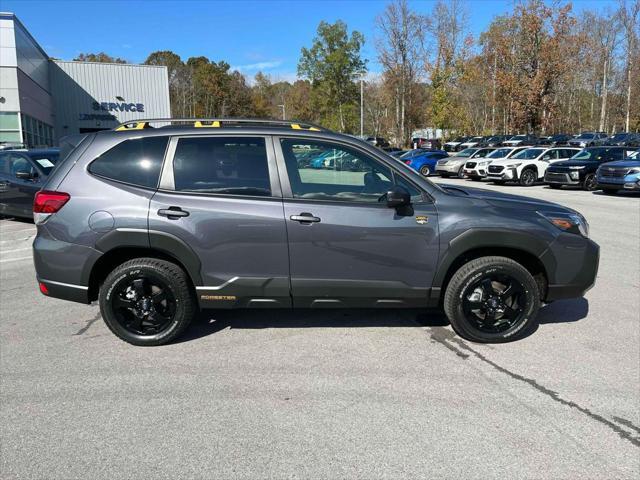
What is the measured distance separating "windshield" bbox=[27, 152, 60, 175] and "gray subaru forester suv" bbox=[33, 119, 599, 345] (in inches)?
286

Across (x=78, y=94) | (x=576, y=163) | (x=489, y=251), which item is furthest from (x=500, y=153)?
(x=78, y=94)

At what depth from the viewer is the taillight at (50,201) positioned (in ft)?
13.4

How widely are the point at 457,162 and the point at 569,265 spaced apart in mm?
24191

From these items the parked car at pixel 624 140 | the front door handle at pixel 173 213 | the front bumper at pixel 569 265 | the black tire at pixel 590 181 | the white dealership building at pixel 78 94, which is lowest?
the front bumper at pixel 569 265

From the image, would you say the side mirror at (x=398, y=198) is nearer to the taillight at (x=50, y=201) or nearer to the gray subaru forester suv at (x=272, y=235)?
the gray subaru forester suv at (x=272, y=235)

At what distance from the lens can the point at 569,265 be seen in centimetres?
431

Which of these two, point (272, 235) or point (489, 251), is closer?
point (272, 235)

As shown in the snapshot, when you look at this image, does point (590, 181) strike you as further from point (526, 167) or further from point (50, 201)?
point (50, 201)

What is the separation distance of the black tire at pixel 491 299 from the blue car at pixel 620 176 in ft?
50.3

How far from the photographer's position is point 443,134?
56.5 meters

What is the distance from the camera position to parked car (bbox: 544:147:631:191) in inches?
775

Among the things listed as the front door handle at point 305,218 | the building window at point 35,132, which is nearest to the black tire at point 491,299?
the front door handle at point 305,218

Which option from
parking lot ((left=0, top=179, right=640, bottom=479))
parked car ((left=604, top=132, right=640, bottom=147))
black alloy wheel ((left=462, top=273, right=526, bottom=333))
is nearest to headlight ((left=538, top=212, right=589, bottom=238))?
black alloy wheel ((left=462, top=273, right=526, bottom=333))

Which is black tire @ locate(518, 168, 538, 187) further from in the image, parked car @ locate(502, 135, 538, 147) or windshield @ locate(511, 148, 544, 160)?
parked car @ locate(502, 135, 538, 147)
